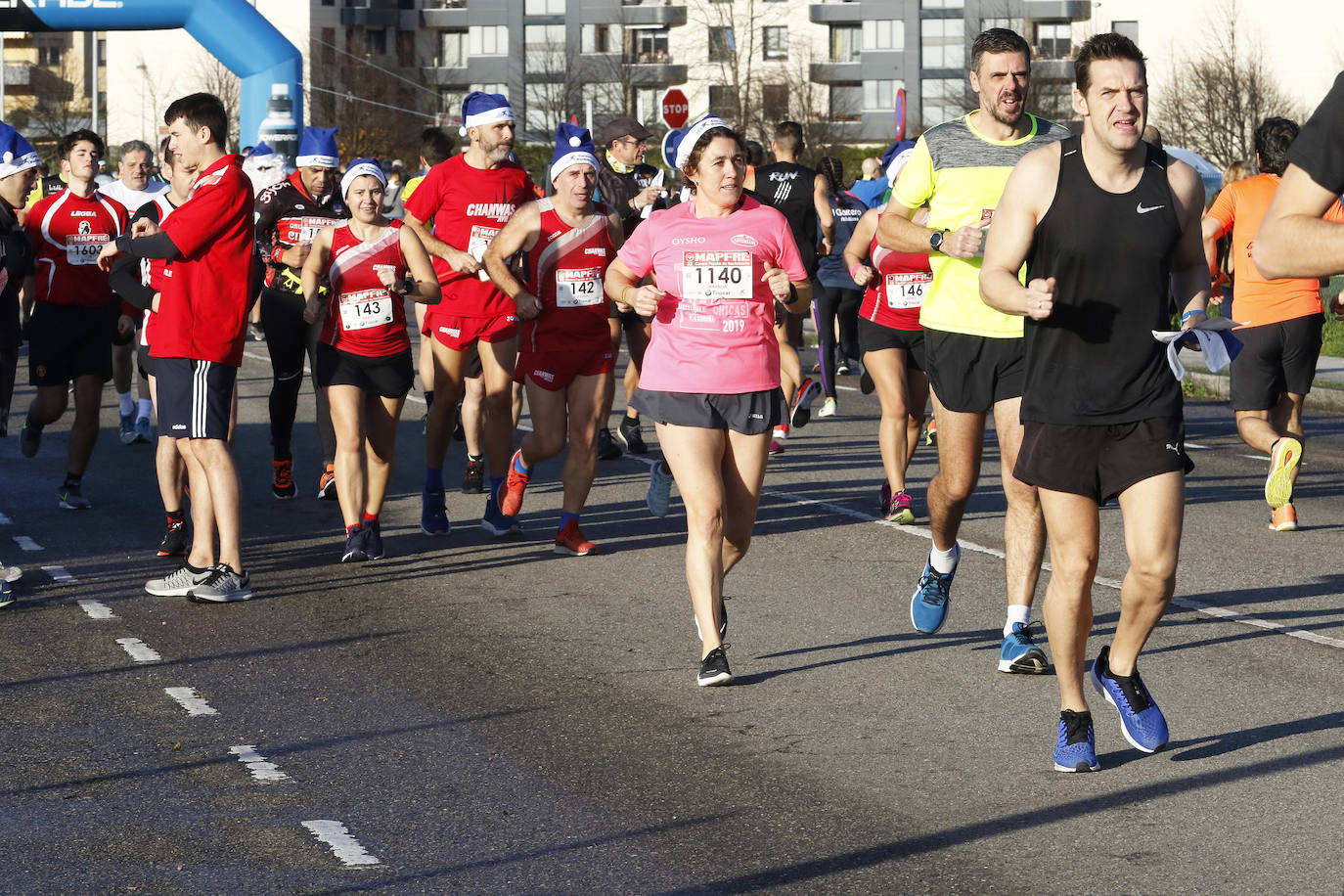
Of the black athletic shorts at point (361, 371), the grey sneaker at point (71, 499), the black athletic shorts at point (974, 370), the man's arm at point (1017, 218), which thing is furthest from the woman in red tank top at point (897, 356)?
the grey sneaker at point (71, 499)

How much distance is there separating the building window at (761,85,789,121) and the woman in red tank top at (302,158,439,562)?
55611 mm

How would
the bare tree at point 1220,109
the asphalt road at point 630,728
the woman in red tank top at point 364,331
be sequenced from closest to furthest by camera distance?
the asphalt road at point 630,728 → the woman in red tank top at point 364,331 → the bare tree at point 1220,109

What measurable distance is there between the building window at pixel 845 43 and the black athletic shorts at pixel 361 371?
79.6 metres

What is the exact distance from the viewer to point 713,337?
6.92 m

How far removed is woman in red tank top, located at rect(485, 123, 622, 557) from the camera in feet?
30.5

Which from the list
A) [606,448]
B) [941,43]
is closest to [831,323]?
[606,448]

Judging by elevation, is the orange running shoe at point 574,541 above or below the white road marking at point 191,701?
above

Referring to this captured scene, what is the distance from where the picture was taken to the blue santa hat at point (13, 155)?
1002 cm

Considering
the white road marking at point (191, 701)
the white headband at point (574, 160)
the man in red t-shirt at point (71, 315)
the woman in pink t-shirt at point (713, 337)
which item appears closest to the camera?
the white road marking at point (191, 701)

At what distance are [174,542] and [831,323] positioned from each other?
322 inches

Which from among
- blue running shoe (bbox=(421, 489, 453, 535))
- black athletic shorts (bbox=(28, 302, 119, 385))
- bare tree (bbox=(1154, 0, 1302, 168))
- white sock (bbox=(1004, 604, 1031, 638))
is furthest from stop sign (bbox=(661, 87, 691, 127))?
white sock (bbox=(1004, 604, 1031, 638))

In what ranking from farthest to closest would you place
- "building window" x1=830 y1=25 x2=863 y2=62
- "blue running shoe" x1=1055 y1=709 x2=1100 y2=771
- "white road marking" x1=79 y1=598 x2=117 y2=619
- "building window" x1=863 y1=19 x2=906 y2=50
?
"building window" x1=830 y1=25 x2=863 y2=62 < "building window" x1=863 y1=19 x2=906 y2=50 < "white road marking" x1=79 y1=598 x2=117 y2=619 < "blue running shoe" x1=1055 y1=709 x2=1100 y2=771

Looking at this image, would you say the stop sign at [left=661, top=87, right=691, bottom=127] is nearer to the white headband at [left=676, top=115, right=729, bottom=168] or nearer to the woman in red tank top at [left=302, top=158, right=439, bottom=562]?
the woman in red tank top at [left=302, top=158, right=439, bottom=562]

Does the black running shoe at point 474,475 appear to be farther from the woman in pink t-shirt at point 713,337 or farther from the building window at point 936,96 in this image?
the building window at point 936,96
